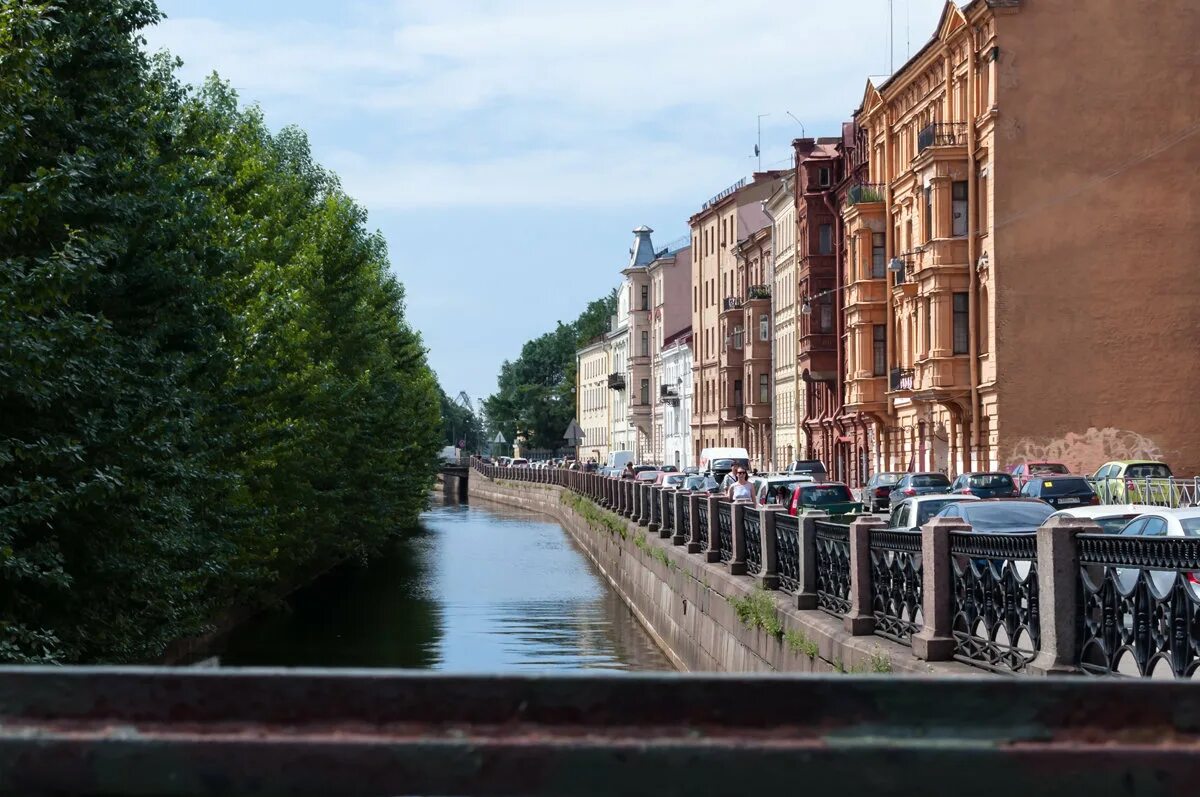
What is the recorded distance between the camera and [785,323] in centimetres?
8444

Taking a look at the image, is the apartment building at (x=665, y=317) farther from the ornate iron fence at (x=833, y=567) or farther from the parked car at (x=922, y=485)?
the ornate iron fence at (x=833, y=567)

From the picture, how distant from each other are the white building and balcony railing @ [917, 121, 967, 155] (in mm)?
58674

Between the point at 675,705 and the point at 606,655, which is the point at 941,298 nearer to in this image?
the point at 606,655

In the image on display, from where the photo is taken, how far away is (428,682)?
2963mm

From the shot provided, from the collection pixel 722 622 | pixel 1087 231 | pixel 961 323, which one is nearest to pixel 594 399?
pixel 961 323

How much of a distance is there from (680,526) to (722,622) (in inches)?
382

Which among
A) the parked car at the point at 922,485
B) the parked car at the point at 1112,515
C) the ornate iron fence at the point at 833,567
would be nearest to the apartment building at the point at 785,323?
the parked car at the point at 922,485

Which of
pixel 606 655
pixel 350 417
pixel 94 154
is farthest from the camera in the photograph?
pixel 350 417

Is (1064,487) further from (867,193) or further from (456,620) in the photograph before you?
(867,193)

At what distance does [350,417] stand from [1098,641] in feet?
99.9

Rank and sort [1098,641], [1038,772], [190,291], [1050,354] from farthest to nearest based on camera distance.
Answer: [1050,354] → [190,291] → [1098,641] → [1038,772]

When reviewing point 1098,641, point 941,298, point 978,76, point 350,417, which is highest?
point 978,76

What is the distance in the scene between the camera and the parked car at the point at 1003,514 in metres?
20.9

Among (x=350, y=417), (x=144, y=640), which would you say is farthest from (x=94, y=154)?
(x=350, y=417)
